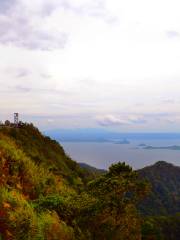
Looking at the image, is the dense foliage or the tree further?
the tree

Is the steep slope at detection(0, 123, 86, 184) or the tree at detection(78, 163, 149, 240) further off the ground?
the steep slope at detection(0, 123, 86, 184)

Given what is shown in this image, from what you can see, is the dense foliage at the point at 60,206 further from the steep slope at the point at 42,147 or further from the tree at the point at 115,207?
the steep slope at the point at 42,147

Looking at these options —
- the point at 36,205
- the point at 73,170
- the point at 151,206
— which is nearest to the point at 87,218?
the point at 36,205

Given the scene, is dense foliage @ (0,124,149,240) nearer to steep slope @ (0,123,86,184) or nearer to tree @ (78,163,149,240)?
tree @ (78,163,149,240)

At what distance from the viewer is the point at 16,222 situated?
11.9m

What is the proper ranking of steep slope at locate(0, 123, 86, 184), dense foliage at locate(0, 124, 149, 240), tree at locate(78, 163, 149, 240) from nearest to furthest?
dense foliage at locate(0, 124, 149, 240) → tree at locate(78, 163, 149, 240) → steep slope at locate(0, 123, 86, 184)

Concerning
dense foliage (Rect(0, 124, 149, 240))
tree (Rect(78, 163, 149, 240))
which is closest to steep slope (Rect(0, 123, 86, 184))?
dense foliage (Rect(0, 124, 149, 240))

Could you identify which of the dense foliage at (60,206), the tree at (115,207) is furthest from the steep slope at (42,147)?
the tree at (115,207)

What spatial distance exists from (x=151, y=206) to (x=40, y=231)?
169474 millimetres

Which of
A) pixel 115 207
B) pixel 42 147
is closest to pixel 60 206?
pixel 115 207

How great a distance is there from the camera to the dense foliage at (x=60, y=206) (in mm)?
12289

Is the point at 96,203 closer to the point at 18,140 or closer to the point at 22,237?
the point at 22,237

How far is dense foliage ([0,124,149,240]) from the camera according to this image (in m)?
12.3

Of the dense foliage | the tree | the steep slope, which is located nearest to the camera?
the dense foliage
